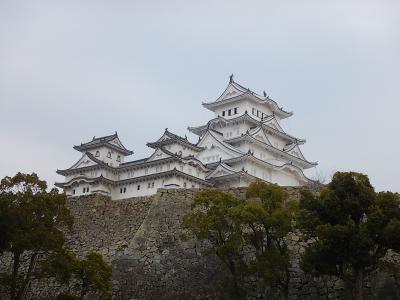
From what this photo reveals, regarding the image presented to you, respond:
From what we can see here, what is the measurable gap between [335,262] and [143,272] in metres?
6.85

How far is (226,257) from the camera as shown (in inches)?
611

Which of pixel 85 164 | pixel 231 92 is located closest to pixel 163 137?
pixel 85 164

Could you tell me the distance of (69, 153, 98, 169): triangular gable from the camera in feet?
142

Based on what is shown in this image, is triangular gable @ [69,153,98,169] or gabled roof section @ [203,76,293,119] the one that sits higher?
gabled roof section @ [203,76,293,119]

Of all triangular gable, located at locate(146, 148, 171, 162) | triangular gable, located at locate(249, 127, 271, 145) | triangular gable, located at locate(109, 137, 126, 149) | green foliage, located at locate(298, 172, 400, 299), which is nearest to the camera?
green foliage, located at locate(298, 172, 400, 299)

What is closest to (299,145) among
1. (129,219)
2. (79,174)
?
(79,174)

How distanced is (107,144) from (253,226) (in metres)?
30.0

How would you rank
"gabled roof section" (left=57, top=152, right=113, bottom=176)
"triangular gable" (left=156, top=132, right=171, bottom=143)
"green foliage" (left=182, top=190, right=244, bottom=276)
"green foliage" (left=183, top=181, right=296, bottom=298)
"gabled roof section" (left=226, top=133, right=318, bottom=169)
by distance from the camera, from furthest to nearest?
"gabled roof section" (left=57, top=152, right=113, bottom=176)
"gabled roof section" (left=226, top=133, right=318, bottom=169)
"triangular gable" (left=156, top=132, right=171, bottom=143)
"green foliage" (left=182, top=190, right=244, bottom=276)
"green foliage" (left=183, top=181, right=296, bottom=298)

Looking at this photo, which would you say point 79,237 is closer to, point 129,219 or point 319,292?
point 129,219

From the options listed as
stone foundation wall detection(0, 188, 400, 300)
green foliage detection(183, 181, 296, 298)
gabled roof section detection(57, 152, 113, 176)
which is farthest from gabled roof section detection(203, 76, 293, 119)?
green foliage detection(183, 181, 296, 298)

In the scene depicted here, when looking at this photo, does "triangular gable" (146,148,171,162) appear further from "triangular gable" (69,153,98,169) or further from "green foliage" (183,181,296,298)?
"green foliage" (183,181,296,298)

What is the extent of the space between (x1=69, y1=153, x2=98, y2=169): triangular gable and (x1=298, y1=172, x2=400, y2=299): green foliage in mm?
30944

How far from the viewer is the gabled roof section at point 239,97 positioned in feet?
147

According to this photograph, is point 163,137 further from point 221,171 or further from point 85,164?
point 85,164
